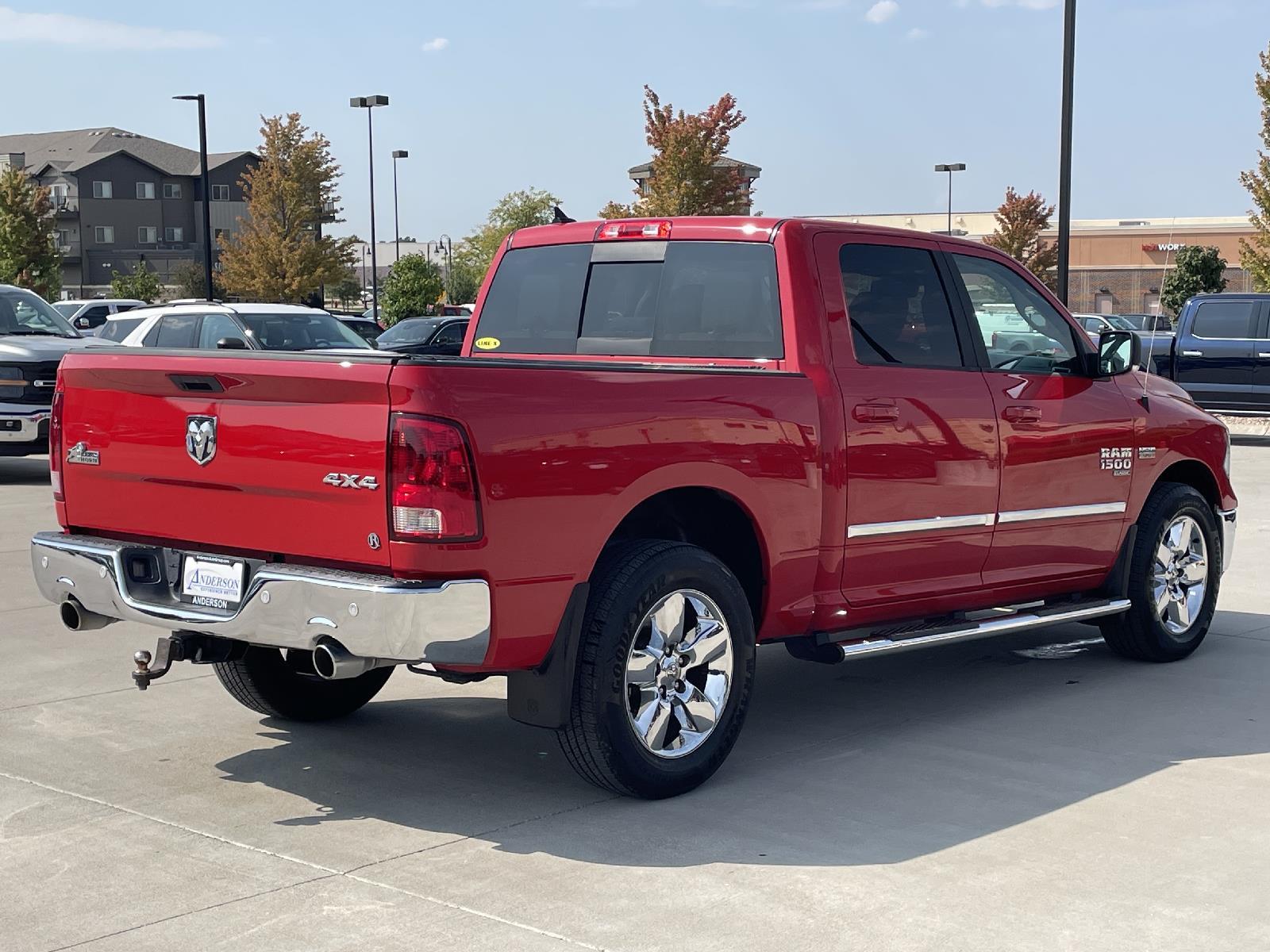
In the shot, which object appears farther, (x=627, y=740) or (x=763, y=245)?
(x=763, y=245)

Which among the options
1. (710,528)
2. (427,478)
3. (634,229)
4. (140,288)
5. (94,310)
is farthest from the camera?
(140,288)

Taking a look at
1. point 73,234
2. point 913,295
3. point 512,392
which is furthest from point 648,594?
point 73,234

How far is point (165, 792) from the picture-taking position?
5.60m

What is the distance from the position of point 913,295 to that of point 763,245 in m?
0.78

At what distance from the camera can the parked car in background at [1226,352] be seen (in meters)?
22.2

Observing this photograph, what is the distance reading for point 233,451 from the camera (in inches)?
204

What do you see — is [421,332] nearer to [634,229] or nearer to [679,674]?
[634,229]

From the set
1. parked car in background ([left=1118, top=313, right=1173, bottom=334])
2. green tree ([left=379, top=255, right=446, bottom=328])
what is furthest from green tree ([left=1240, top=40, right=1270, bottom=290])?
green tree ([left=379, top=255, right=446, bottom=328])

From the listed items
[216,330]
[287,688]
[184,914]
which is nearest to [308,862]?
[184,914]

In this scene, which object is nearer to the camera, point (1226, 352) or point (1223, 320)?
point (1226, 352)

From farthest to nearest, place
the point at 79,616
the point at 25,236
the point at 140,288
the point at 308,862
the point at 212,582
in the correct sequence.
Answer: the point at 140,288, the point at 25,236, the point at 79,616, the point at 212,582, the point at 308,862

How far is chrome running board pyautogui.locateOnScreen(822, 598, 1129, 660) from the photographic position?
20.4ft

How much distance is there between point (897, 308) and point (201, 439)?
290 centimetres

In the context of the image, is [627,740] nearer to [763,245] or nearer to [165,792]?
[165,792]
